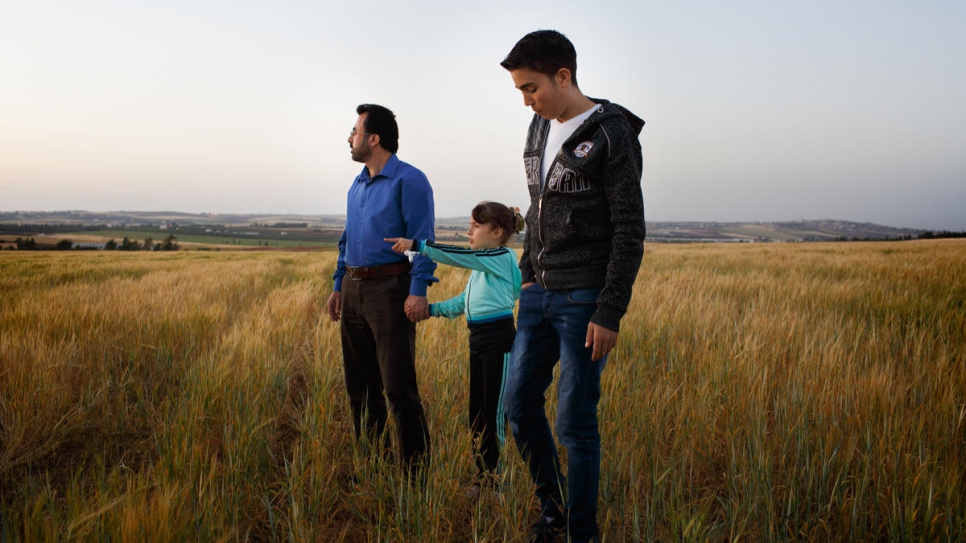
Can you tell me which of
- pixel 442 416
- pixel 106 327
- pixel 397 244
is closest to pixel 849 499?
pixel 442 416

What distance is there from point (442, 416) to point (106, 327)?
3.97 m

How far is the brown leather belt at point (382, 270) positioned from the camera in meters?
2.76

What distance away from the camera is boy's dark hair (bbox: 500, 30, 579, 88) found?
74.9 inches

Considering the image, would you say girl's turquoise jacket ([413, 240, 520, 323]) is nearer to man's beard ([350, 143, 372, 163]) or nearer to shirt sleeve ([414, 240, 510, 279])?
shirt sleeve ([414, 240, 510, 279])

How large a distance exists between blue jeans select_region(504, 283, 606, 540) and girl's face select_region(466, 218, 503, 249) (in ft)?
1.86

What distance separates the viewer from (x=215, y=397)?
3234 mm

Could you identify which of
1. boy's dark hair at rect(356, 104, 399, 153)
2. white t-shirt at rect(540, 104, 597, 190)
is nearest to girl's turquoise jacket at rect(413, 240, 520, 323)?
white t-shirt at rect(540, 104, 597, 190)

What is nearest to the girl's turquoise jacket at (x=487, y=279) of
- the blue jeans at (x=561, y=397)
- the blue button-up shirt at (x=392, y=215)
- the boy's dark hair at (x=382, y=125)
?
the blue button-up shirt at (x=392, y=215)

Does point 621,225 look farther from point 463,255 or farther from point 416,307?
point 416,307

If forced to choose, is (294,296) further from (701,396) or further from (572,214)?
(572,214)

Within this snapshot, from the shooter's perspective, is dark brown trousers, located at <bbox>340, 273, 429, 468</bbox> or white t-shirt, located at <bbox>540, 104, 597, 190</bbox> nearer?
white t-shirt, located at <bbox>540, 104, 597, 190</bbox>

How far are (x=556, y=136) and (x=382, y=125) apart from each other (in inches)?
49.3

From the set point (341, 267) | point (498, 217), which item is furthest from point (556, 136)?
point (341, 267)

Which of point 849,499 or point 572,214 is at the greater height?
point 572,214
